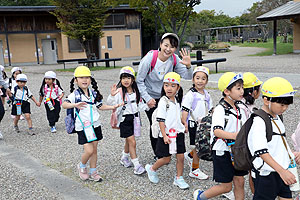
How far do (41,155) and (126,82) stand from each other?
87.1 inches

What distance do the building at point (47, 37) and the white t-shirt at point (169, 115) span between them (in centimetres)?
2941

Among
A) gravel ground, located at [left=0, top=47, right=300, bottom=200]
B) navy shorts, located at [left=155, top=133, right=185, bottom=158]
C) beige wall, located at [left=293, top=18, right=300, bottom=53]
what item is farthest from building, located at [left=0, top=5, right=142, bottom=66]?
navy shorts, located at [left=155, top=133, right=185, bottom=158]

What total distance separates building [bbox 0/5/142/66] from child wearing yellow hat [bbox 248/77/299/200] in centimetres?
3093

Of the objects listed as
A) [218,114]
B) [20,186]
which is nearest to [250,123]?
[218,114]

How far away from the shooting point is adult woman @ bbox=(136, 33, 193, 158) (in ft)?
14.6

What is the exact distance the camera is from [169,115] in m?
4.03

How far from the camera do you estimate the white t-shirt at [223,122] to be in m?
3.09

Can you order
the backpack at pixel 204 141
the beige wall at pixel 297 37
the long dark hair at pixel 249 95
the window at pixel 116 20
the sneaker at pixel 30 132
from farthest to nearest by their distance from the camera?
the window at pixel 116 20 < the beige wall at pixel 297 37 < the sneaker at pixel 30 132 < the long dark hair at pixel 249 95 < the backpack at pixel 204 141

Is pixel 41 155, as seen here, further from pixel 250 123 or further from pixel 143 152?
pixel 250 123

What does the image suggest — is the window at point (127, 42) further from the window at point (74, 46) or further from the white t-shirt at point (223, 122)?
the white t-shirt at point (223, 122)

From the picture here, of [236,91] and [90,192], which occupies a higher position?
[236,91]

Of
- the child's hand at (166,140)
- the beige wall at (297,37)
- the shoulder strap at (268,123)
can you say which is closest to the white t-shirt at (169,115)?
the child's hand at (166,140)

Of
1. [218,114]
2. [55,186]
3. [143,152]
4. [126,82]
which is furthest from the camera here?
[143,152]

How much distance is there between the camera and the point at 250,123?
104 inches
